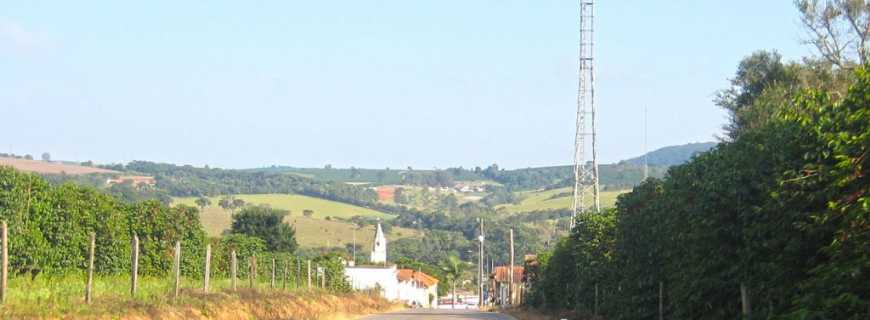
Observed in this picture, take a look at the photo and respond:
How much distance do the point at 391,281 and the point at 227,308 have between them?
87.8 m

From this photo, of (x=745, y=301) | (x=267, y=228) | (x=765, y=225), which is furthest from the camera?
(x=267, y=228)

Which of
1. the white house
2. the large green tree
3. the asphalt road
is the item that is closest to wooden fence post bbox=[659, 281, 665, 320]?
the asphalt road

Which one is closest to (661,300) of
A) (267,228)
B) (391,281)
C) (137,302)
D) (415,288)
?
(137,302)

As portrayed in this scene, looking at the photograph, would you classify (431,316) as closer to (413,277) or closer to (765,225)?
(765,225)

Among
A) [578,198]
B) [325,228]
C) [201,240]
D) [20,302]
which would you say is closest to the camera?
[20,302]

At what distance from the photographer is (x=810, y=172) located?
1325cm

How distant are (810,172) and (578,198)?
165 ft

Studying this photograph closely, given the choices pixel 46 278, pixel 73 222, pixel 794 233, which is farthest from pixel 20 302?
pixel 794 233

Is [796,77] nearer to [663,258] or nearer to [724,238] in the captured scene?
[663,258]

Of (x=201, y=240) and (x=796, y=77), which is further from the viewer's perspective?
(x=796, y=77)

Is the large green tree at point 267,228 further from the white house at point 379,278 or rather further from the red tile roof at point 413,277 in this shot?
the red tile roof at point 413,277

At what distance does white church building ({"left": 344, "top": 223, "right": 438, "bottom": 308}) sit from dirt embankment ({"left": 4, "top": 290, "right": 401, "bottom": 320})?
4546 centimetres

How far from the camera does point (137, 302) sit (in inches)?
923

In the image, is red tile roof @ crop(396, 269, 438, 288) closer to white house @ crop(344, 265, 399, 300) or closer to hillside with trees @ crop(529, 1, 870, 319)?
white house @ crop(344, 265, 399, 300)
